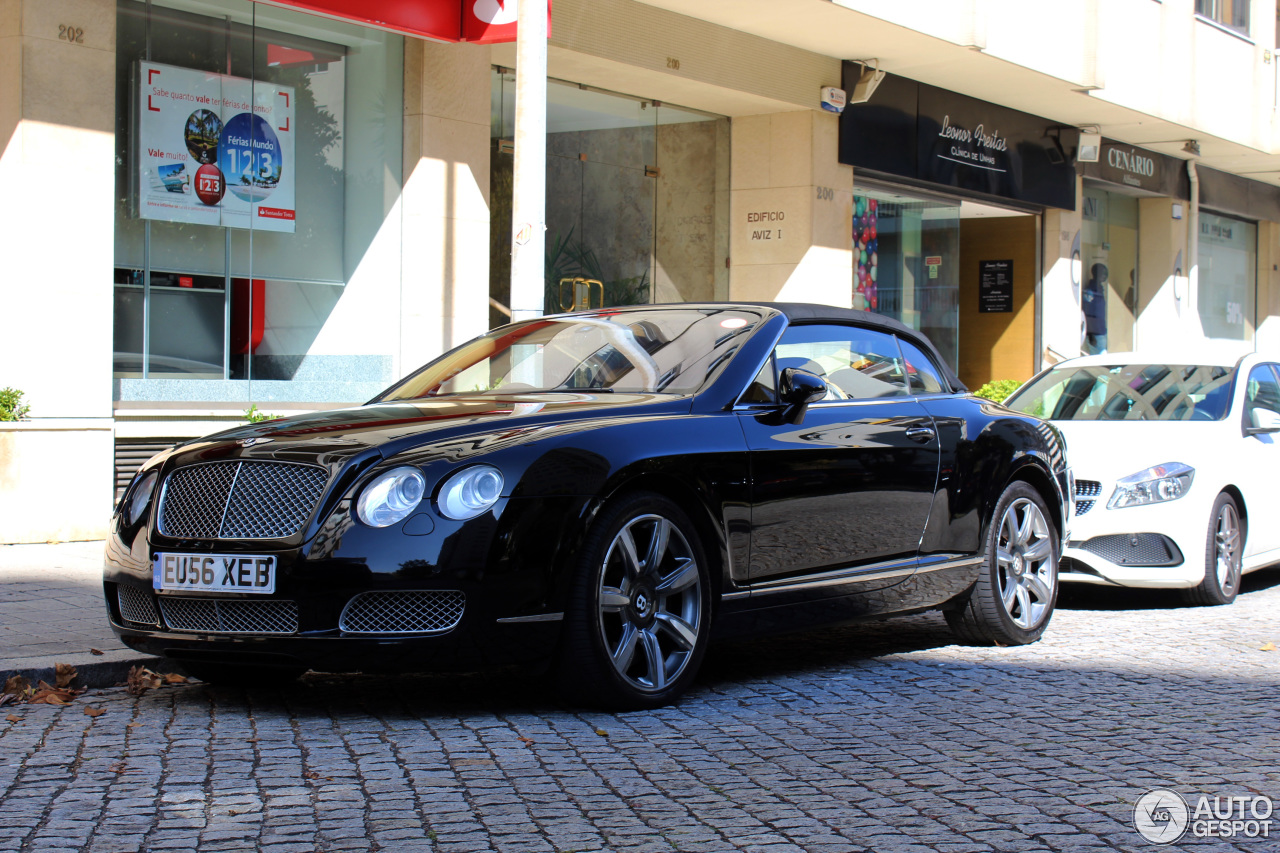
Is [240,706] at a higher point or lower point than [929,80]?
lower

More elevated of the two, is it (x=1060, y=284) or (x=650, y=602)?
(x=1060, y=284)

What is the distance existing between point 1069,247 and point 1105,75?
361 cm

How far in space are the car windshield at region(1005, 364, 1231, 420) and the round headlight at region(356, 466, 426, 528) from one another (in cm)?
535

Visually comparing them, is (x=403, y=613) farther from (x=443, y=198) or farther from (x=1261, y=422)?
(x=443, y=198)

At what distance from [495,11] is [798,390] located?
708 centimetres

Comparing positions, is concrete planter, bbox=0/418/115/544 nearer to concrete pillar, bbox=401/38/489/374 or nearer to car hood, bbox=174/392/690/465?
concrete pillar, bbox=401/38/489/374

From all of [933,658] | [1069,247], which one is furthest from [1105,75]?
[933,658]

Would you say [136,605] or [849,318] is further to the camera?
[849,318]

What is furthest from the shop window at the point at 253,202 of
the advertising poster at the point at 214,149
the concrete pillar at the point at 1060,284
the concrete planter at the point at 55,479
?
the concrete pillar at the point at 1060,284

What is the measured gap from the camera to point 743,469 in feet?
17.1

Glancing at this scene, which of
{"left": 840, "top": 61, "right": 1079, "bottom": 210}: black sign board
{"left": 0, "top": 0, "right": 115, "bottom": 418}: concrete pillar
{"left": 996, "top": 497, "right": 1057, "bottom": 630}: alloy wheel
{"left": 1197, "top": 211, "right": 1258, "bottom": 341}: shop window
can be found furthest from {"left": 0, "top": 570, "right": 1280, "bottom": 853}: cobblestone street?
{"left": 1197, "top": 211, "right": 1258, "bottom": 341}: shop window

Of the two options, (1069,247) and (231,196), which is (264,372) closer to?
(231,196)

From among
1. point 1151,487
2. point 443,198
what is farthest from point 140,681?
point 443,198

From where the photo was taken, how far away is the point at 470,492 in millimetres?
4539
